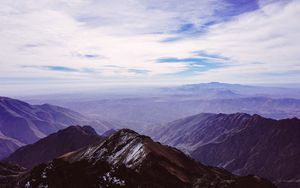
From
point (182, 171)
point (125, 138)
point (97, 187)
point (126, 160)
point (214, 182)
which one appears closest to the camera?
point (97, 187)

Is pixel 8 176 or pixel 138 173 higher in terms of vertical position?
pixel 138 173

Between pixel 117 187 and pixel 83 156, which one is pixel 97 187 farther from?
pixel 83 156

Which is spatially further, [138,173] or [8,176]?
[8,176]

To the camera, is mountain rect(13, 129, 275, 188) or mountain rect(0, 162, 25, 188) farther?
mountain rect(0, 162, 25, 188)

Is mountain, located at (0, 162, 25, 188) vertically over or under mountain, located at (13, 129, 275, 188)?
under

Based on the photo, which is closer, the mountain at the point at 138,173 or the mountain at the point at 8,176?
the mountain at the point at 138,173

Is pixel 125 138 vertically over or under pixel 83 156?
over

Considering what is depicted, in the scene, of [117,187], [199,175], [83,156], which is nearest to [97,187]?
[117,187]

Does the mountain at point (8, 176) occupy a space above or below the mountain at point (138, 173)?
below
